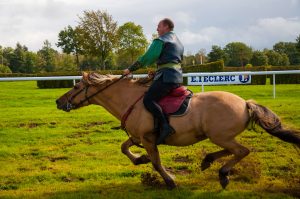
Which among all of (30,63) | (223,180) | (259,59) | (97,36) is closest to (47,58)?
(30,63)

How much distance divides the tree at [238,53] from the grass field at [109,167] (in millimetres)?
66936

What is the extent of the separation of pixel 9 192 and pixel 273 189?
4.09 metres

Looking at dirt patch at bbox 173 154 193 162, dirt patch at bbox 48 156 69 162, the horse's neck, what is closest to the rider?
the horse's neck

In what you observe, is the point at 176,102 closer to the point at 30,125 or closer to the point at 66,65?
the point at 30,125

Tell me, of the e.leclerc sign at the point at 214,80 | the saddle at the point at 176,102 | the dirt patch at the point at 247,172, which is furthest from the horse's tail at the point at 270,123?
the e.leclerc sign at the point at 214,80

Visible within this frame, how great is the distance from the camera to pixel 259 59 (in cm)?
7012

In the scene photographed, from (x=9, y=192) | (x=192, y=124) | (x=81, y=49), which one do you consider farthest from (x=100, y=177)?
(x=81, y=49)

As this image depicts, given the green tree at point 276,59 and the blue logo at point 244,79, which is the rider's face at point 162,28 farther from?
the green tree at point 276,59

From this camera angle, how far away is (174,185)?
617cm

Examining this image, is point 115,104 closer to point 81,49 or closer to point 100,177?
point 100,177

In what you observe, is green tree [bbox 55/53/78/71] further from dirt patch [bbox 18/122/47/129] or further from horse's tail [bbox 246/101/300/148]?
horse's tail [bbox 246/101/300/148]

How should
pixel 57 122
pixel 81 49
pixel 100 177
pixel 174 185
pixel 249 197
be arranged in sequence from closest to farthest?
pixel 249 197
pixel 174 185
pixel 100 177
pixel 57 122
pixel 81 49

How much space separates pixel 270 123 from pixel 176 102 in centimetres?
139

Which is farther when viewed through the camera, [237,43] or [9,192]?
[237,43]
